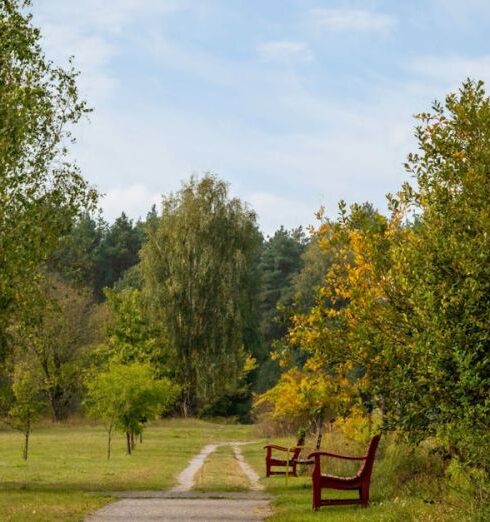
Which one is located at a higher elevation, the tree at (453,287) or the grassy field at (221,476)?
the tree at (453,287)

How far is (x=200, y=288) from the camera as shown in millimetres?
58719

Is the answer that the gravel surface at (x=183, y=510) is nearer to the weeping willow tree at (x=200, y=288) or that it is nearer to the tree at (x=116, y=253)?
the weeping willow tree at (x=200, y=288)

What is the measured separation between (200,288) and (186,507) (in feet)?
140

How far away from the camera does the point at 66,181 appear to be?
75.0 ft

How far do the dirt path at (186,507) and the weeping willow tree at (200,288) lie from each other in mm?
36444

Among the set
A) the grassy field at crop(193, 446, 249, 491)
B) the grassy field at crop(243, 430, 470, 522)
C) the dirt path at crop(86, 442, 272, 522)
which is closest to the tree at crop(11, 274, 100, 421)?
the grassy field at crop(193, 446, 249, 491)

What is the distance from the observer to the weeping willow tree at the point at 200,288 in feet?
192

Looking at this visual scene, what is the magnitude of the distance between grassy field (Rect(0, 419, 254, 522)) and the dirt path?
1.69 ft

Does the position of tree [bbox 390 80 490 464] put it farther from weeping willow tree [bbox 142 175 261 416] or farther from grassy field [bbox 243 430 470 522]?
weeping willow tree [bbox 142 175 261 416]

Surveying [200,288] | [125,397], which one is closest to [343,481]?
[125,397]

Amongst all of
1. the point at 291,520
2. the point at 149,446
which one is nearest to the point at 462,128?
the point at 291,520

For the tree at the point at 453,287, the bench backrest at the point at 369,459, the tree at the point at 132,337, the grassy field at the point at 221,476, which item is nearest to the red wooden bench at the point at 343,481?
the bench backrest at the point at 369,459

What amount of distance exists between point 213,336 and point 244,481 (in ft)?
116

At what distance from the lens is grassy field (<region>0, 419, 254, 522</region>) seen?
16.8 meters
